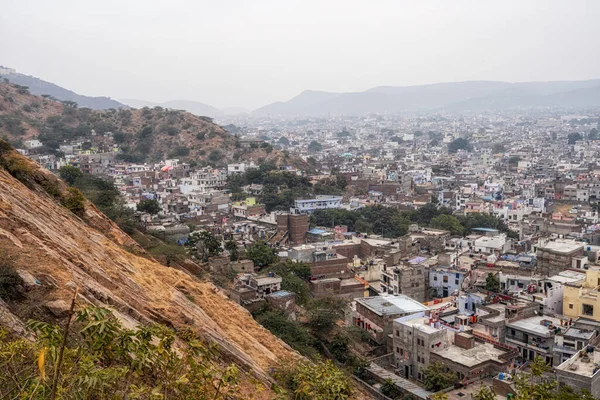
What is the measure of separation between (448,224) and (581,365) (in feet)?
67.3

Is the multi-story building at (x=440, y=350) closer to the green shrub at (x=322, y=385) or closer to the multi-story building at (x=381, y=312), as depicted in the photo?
the multi-story building at (x=381, y=312)

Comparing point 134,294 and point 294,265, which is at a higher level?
point 134,294

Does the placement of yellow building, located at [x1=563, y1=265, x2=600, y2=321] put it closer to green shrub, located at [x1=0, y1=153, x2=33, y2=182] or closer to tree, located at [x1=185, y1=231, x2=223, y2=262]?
tree, located at [x1=185, y1=231, x2=223, y2=262]

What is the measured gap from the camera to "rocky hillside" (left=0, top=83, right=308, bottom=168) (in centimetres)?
6075

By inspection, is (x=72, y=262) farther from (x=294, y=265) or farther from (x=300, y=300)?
(x=294, y=265)

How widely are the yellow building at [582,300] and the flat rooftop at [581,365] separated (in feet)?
11.4

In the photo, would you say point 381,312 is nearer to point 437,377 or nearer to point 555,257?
point 437,377

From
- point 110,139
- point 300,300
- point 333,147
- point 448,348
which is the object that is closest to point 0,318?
point 448,348

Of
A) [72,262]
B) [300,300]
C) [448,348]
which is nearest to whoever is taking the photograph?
[72,262]

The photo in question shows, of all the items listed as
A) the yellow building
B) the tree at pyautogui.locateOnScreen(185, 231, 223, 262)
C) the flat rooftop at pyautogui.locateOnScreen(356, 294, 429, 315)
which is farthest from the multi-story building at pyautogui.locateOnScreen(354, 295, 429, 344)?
the tree at pyautogui.locateOnScreen(185, 231, 223, 262)

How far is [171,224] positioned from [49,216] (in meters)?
16.8

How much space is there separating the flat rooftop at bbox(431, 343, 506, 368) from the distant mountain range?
142 metres

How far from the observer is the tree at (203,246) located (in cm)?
2323

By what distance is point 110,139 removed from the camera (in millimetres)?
64562
